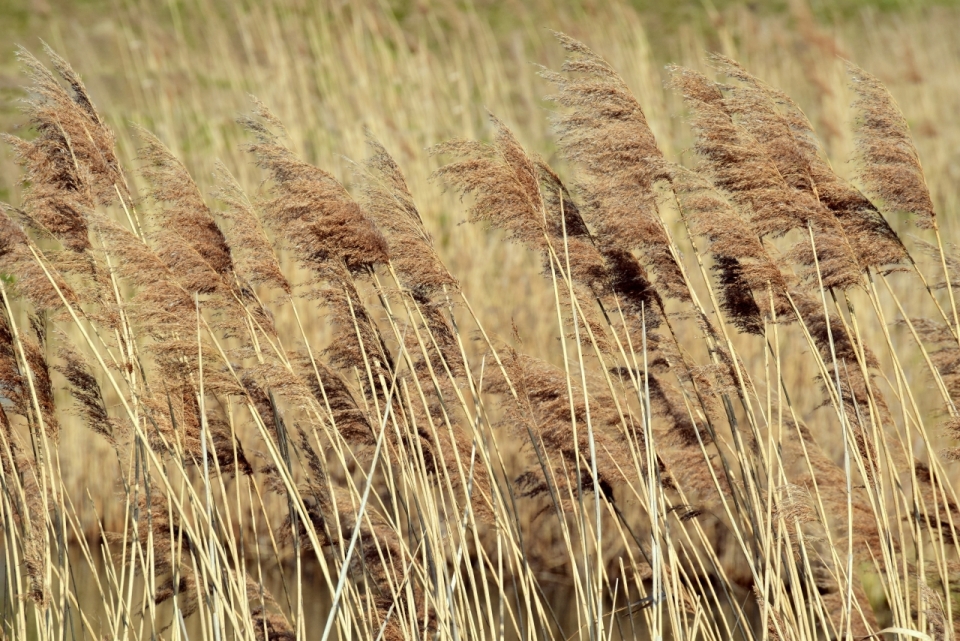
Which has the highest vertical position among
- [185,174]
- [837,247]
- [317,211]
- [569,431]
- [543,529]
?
[185,174]

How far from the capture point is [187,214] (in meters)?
2.38

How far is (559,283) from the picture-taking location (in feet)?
9.36

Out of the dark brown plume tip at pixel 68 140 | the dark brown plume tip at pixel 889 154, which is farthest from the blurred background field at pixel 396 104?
the dark brown plume tip at pixel 889 154

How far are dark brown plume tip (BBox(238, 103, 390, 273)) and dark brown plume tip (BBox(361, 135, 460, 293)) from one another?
0.03 meters

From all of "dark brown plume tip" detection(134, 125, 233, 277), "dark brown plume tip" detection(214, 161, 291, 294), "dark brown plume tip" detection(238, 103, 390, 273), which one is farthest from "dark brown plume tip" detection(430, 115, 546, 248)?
"dark brown plume tip" detection(134, 125, 233, 277)

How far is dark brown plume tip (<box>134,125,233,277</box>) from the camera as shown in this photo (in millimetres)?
2363

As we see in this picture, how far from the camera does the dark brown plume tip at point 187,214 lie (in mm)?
2363

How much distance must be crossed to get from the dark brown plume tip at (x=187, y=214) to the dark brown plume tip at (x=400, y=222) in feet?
1.23

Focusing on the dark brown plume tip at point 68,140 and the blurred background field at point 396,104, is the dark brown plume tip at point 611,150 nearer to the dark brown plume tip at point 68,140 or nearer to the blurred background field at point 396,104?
the dark brown plume tip at point 68,140

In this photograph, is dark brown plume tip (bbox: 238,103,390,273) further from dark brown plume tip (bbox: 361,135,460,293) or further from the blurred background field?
the blurred background field

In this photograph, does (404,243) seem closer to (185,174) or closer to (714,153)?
(185,174)

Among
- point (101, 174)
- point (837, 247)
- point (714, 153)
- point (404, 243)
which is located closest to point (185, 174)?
point (101, 174)

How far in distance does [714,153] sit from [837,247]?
362 mm

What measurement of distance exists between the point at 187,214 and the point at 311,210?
12.2 inches
